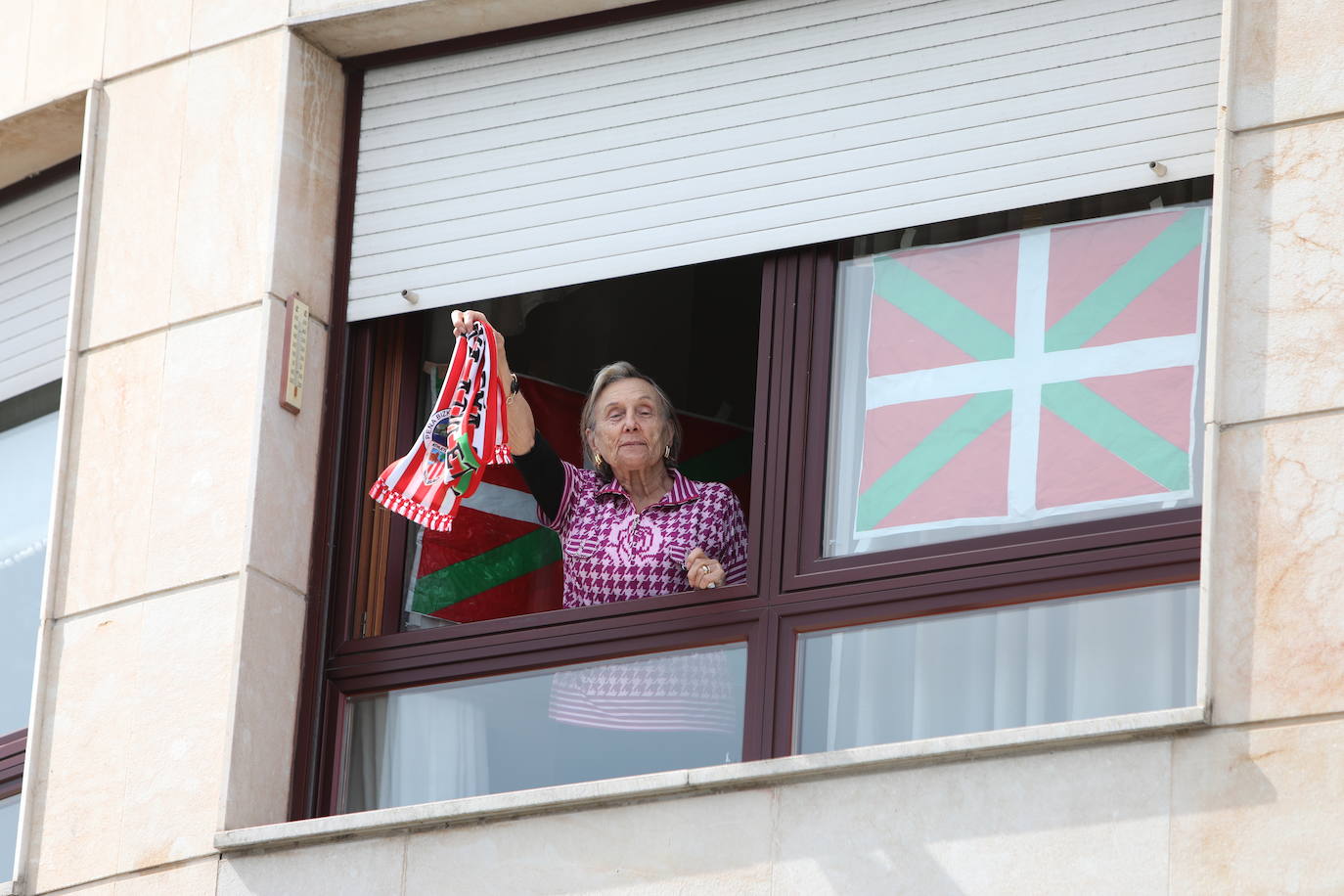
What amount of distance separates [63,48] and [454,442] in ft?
8.65

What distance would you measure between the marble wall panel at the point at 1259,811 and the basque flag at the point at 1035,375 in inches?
42.3

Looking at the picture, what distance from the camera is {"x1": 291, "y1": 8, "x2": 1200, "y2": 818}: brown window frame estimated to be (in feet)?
25.9

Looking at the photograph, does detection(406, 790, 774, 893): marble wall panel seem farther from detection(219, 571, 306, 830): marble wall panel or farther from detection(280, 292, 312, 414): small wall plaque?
detection(280, 292, 312, 414): small wall plaque

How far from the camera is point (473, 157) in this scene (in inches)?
369

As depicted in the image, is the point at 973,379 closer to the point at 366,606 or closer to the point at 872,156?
the point at 872,156

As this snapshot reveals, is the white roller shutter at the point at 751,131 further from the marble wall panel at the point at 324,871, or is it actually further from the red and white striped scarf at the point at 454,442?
the marble wall panel at the point at 324,871

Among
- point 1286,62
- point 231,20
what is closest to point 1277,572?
point 1286,62

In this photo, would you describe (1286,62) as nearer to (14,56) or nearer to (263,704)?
(263,704)

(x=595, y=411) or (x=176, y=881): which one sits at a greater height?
(x=595, y=411)

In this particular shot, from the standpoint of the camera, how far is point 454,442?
878 cm

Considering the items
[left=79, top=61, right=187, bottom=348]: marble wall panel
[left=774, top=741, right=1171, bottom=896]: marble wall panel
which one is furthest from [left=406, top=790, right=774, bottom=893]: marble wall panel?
[left=79, top=61, right=187, bottom=348]: marble wall panel

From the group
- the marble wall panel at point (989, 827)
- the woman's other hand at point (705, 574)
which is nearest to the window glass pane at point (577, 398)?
the woman's other hand at point (705, 574)

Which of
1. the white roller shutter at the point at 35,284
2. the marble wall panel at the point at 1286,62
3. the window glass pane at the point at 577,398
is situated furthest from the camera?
the white roller shutter at the point at 35,284

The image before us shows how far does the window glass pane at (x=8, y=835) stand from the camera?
9.53 meters
